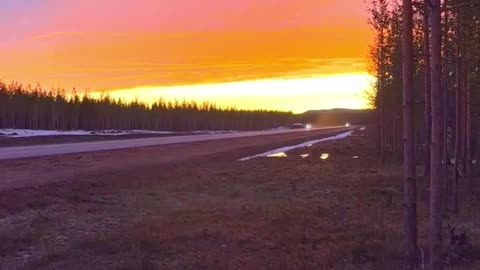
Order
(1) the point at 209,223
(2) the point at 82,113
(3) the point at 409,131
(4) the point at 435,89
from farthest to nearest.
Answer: (2) the point at 82,113, (1) the point at 209,223, (3) the point at 409,131, (4) the point at 435,89

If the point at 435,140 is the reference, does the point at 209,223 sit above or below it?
below

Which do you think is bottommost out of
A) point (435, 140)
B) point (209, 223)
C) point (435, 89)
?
point (209, 223)

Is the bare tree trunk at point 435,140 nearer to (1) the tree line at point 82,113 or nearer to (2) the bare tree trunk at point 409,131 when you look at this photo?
(2) the bare tree trunk at point 409,131

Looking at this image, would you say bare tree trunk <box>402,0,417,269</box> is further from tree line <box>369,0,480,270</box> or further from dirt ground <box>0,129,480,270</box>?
dirt ground <box>0,129,480,270</box>

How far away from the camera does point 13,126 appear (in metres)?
98.7

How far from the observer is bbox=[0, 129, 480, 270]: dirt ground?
9.51m

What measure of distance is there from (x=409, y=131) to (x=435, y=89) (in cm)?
132

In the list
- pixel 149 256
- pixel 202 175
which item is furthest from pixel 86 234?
pixel 202 175

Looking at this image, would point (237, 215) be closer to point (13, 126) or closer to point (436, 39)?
point (436, 39)

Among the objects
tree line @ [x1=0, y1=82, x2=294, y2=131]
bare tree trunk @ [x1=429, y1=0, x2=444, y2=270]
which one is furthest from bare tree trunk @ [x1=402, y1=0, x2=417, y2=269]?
tree line @ [x1=0, y1=82, x2=294, y2=131]

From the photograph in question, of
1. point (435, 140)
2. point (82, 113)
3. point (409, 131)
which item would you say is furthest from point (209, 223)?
point (82, 113)

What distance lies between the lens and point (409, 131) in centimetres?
844

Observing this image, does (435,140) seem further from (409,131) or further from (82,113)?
(82,113)

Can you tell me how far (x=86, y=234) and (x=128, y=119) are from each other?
381ft
